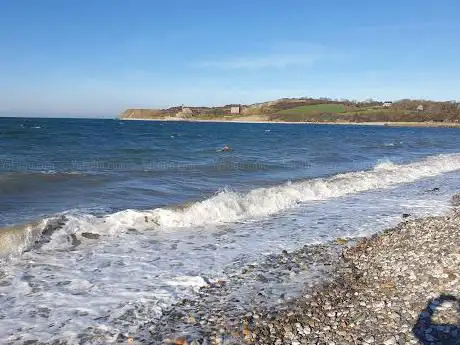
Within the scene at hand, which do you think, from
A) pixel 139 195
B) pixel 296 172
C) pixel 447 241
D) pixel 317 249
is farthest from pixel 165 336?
pixel 296 172

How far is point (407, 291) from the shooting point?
25.1 ft

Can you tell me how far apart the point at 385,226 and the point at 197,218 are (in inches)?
223

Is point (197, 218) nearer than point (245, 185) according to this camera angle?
Yes

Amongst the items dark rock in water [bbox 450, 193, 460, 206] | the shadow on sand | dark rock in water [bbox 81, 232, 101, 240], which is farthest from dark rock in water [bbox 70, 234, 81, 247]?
dark rock in water [bbox 450, 193, 460, 206]

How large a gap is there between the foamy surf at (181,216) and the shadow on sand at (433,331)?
7739 mm

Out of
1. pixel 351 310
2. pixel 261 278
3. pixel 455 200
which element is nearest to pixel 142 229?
pixel 261 278

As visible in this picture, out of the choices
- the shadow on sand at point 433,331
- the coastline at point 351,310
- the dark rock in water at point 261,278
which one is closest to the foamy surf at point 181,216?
the coastline at point 351,310

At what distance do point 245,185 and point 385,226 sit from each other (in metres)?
9.39

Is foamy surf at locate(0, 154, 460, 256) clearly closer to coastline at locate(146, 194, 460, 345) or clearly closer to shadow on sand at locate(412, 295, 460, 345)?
coastline at locate(146, 194, 460, 345)

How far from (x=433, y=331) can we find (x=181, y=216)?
857cm

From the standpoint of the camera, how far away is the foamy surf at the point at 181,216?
10867 mm

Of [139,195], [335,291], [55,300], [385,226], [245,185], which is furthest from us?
[245,185]

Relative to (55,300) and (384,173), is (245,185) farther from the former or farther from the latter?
(55,300)

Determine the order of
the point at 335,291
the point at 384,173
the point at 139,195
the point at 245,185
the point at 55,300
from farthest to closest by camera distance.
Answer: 1. the point at 384,173
2. the point at 245,185
3. the point at 139,195
4. the point at 335,291
5. the point at 55,300
